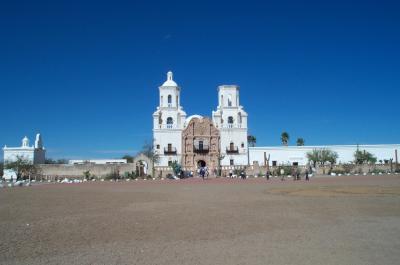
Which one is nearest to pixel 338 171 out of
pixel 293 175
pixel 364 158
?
pixel 364 158

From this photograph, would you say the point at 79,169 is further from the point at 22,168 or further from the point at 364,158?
the point at 364,158

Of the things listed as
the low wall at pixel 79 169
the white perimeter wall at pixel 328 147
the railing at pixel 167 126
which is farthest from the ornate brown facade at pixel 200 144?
the low wall at pixel 79 169

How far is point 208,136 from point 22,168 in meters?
24.2

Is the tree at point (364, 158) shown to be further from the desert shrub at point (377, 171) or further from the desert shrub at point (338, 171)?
the desert shrub at point (338, 171)

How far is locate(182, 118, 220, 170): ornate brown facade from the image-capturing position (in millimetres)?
59469

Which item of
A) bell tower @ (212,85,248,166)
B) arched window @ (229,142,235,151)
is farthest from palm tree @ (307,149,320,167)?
arched window @ (229,142,235,151)

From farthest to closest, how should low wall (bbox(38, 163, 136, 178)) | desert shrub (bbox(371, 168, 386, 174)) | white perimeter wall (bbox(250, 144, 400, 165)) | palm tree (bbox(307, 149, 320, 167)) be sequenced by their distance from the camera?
white perimeter wall (bbox(250, 144, 400, 165)) < palm tree (bbox(307, 149, 320, 167)) < low wall (bbox(38, 163, 136, 178)) < desert shrub (bbox(371, 168, 386, 174))

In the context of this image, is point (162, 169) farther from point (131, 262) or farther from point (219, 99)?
point (131, 262)

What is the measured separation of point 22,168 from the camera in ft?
169

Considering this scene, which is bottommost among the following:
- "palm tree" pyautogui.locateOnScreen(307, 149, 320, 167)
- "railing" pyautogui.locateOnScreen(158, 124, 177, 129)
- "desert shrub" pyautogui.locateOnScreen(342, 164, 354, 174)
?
"desert shrub" pyautogui.locateOnScreen(342, 164, 354, 174)

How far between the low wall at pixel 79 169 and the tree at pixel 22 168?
3.97ft

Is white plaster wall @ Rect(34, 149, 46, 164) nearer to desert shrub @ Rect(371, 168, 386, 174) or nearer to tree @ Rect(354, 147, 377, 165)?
desert shrub @ Rect(371, 168, 386, 174)

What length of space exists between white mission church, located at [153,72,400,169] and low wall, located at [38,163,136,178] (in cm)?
748

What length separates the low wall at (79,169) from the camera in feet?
171
